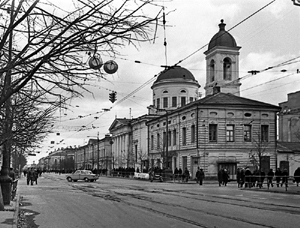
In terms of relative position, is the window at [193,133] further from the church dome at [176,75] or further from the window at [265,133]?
the church dome at [176,75]

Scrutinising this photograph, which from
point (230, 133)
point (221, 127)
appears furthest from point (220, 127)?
point (230, 133)

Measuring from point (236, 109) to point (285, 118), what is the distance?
94.5 ft

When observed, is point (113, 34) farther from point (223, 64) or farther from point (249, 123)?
point (223, 64)

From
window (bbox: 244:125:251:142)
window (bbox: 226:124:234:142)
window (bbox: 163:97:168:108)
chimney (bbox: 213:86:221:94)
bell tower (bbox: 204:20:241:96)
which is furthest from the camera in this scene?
window (bbox: 163:97:168:108)

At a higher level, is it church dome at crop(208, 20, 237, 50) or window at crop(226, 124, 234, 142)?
church dome at crop(208, 20, 237, 50)

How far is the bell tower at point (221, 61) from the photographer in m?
68.9

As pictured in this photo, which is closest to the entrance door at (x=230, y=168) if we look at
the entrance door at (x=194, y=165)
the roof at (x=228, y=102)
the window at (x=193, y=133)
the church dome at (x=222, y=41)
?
the entrance door at (x=194, y=165)

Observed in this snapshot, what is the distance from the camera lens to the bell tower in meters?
68.9

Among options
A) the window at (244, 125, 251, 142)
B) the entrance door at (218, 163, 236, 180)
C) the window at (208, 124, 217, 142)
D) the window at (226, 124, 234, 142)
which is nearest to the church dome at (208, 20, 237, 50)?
the window at (226, 124, 234, 142)

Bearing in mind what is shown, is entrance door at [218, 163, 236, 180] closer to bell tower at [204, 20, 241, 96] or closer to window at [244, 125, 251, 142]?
window at [244, 125, 251, 142]

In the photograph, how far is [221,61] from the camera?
2724 inches

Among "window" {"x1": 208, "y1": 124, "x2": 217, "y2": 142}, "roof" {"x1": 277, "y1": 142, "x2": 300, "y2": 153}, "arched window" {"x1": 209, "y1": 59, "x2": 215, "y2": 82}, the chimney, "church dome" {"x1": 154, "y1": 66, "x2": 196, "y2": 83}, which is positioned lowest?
"roof" {"x1": 277, "y1": 142, "x2": 300, "y2": 153}

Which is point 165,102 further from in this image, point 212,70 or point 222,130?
point 222,130

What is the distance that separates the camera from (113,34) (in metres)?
6.21
